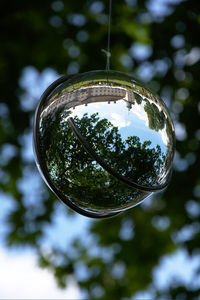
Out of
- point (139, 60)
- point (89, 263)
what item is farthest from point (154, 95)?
point (89, 263)

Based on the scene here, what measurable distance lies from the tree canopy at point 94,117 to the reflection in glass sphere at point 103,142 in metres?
0.03

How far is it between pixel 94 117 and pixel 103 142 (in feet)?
0.25

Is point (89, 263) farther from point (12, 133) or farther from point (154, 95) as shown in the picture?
point (154, 95)

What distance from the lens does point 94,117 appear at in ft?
3.41

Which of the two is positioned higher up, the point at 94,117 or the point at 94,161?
the point at 94,117

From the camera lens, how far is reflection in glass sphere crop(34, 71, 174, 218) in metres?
1.04

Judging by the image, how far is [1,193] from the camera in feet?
14.3

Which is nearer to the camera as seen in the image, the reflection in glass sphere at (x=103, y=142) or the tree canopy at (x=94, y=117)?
the reflection in glass sphere at (x=103, y=142)

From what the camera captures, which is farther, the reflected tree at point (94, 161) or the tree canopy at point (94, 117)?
the tree canopy at point (94, 117)

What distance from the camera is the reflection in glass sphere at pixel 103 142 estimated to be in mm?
1037

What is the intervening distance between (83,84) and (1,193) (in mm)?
3522

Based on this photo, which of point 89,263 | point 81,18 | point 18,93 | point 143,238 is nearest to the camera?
point 81,18

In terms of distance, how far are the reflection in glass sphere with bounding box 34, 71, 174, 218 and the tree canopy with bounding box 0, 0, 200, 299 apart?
29 millimetres

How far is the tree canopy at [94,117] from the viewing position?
2.48 metres
